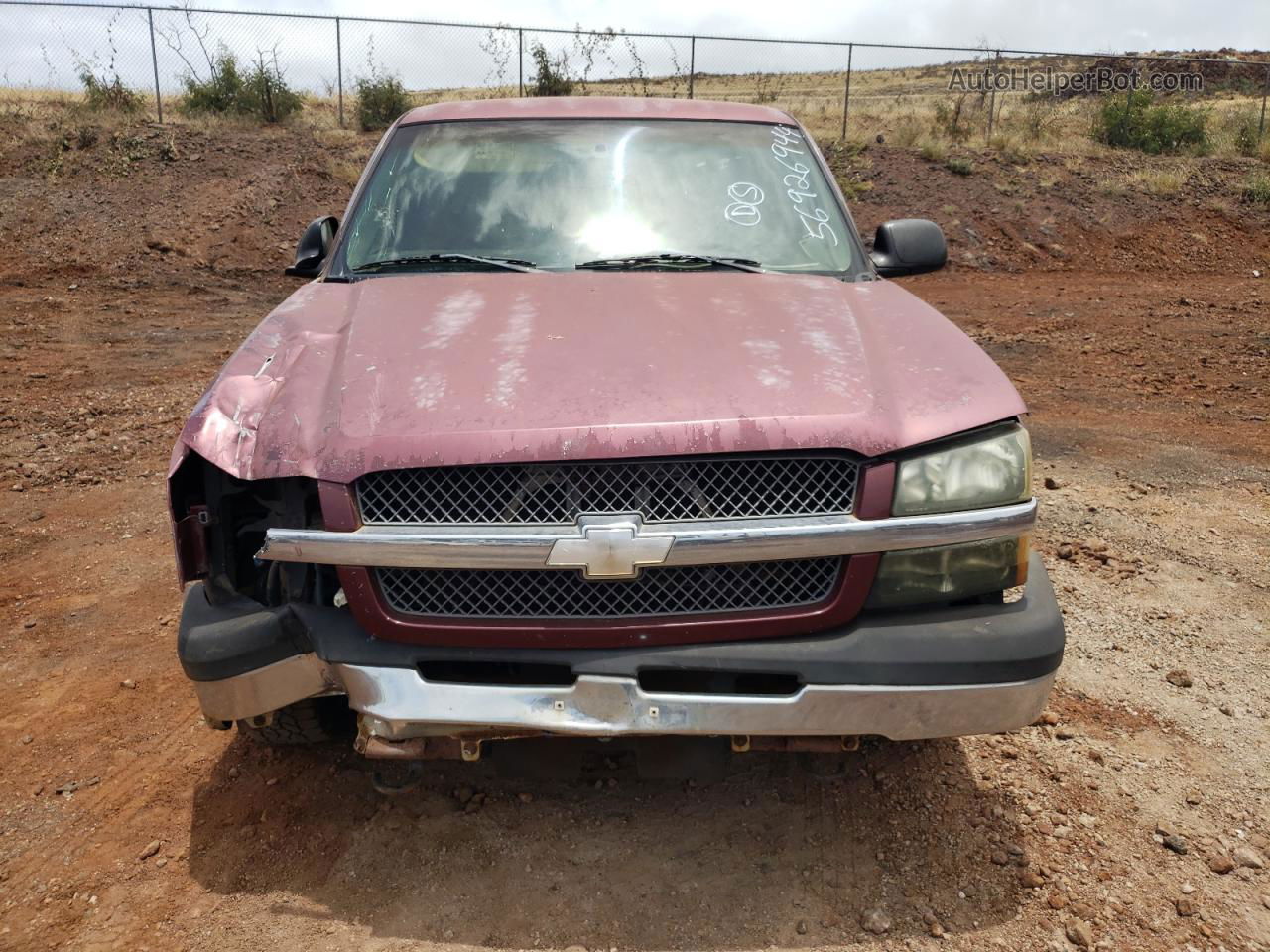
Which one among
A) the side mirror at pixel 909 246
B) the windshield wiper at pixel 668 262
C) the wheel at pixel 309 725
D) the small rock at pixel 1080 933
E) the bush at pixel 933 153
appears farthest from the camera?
the bush at pixel 933 153

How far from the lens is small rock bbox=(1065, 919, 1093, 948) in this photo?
2.50 metres

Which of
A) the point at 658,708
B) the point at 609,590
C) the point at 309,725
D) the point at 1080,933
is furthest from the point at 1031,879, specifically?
the point at 309,725

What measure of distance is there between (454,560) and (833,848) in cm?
134

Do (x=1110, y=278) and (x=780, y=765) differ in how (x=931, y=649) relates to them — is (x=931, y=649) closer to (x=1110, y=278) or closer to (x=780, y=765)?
(x=780, y=765)

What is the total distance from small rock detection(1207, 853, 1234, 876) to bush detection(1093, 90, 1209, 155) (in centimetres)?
2151

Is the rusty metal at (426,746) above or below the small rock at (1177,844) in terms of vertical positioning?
above

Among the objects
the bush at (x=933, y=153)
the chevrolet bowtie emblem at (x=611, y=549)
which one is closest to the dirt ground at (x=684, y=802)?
the chevrolet bowtie emblem at (x=611, y=549)

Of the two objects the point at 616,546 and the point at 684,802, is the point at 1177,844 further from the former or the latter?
the point at 616,546

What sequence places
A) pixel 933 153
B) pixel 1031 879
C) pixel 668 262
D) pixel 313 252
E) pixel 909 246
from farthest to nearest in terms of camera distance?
1. pixel 933 153
2. pixel 313 252
3. pixel 909 246
4. pixel 668 262
5. pixel 1031 879

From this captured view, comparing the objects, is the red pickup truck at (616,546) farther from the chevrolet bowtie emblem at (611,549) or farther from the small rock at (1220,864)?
the small rock at (1220,864)

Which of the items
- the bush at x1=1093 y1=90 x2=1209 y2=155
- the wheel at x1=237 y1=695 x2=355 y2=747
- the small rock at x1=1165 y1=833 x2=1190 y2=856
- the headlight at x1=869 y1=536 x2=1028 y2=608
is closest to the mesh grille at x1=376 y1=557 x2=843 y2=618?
the headlight at x1=869 y1=536 x2=1028 y2=608

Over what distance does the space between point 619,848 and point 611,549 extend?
3.31 feet

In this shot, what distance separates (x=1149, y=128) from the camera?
21.5 meters

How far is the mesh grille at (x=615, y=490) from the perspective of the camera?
230cm
